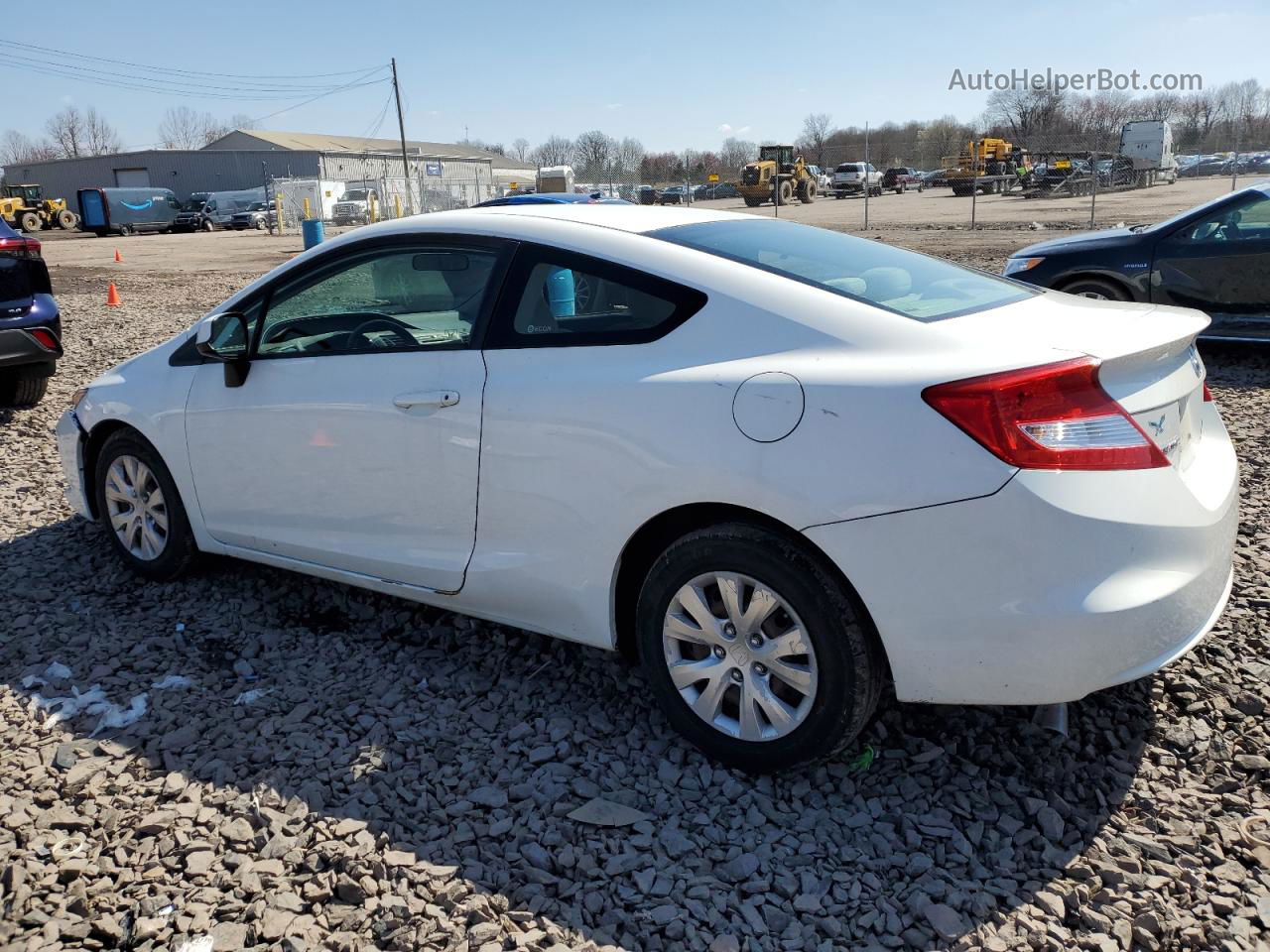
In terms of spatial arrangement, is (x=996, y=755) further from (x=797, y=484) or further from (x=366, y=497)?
(x=366, y=497)

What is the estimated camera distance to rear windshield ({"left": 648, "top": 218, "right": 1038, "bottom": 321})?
120 inches

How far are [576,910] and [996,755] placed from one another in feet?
4.53

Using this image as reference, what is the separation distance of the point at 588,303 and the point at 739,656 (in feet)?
3.84

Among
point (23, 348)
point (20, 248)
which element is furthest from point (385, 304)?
point (20, 248)

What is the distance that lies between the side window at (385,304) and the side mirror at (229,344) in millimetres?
78

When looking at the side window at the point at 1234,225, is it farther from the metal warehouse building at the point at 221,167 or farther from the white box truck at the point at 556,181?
the metal warehouse building at the point at 221,167

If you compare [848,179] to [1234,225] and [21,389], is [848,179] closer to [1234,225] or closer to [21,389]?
[1234,225]

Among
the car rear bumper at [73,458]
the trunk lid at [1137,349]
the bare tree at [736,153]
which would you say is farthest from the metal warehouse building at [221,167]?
the trunk lid at [1137,349]

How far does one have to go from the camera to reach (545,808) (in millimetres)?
2975

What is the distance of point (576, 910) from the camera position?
2.56 meters

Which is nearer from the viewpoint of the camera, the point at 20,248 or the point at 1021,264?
the point at 20,248

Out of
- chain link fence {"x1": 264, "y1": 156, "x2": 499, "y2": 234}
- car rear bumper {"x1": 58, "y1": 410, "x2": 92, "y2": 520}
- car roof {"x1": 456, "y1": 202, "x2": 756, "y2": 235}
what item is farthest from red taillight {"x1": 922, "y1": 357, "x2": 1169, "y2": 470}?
chain link fence {"x1": 264, "y1": 156, "x2": 499, "y2": 234}

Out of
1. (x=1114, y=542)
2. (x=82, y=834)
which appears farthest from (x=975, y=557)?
(x=82, y=834)

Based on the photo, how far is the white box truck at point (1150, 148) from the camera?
47.7 meters
